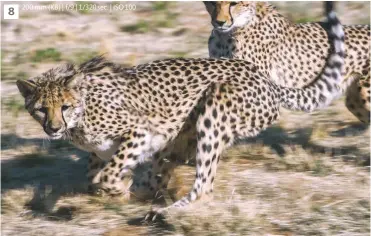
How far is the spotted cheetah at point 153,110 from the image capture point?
6848 mm

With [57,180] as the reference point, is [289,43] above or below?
above

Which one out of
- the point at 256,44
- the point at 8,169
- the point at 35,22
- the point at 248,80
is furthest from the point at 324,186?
the point at 35,22

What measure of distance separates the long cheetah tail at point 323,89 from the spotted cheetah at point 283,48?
1.40ft

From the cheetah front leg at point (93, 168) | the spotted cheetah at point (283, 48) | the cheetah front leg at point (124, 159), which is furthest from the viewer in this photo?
the spotted cheetah at point (283, 48)

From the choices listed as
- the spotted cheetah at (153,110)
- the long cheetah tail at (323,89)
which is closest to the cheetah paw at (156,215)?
the spotted cheetah at (153,110)

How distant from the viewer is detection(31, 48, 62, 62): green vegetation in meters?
10.2

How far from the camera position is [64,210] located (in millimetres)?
7000

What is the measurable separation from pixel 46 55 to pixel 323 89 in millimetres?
3587

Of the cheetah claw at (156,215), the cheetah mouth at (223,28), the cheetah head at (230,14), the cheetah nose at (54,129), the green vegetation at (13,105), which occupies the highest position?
the cheetah head at (230,14)

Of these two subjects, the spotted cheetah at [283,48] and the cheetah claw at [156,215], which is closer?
the cheetah claw at [156,215]

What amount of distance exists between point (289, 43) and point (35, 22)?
3.75 metres

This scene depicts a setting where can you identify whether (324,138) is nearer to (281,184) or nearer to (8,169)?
(281,184)

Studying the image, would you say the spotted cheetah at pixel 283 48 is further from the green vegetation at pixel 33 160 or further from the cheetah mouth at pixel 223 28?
the green vegetation at pixel 33 160

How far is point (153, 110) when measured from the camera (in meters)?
7.10
